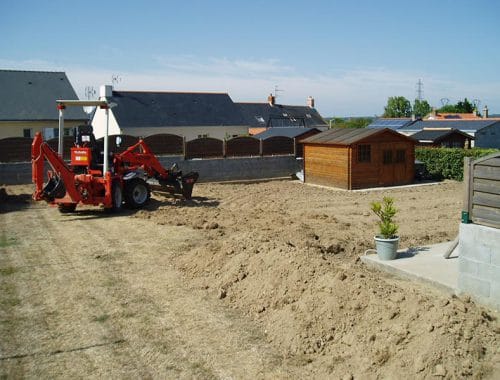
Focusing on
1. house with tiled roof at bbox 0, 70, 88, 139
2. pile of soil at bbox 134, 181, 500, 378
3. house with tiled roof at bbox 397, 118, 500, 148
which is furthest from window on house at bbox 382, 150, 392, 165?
house with tiled roof at bbox 0, 70, 88, 139

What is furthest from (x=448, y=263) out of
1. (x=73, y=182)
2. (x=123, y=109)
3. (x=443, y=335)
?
(x=123, y=109)

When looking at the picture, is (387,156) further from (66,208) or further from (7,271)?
(7,271)

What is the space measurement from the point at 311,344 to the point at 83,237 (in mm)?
7678

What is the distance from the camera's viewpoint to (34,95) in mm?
42562

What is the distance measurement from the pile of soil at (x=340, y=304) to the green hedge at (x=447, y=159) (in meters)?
13.0

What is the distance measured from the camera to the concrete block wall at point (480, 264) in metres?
6.58

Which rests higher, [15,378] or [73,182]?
[73,182]

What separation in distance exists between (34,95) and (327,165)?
28.1m

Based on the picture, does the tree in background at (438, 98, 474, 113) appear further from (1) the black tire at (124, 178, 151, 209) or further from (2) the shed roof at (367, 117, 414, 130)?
(1) the black tire at (124, 178, 151, 209)

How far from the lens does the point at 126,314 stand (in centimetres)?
732

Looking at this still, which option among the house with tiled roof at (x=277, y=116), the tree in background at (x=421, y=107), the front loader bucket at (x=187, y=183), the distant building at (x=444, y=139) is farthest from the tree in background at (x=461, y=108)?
the front loader bucket at (x=187, y=183)

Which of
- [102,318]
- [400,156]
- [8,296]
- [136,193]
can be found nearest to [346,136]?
[400,156]

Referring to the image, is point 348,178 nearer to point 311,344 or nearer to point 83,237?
point 83,237

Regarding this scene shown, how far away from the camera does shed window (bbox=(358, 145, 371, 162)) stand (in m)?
23.7
